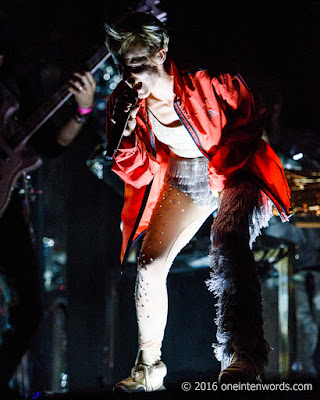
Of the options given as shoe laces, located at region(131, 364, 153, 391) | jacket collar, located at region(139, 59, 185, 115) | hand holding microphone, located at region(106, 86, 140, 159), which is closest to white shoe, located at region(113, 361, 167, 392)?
shoe laces, located at region(131, 364, 153, 391)

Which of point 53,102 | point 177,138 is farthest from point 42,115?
point 177,138

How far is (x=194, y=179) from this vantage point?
69.4 inches

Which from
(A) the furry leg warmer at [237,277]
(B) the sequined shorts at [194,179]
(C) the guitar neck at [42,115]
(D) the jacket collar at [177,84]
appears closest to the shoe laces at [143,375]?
(A) the furry leg warmer at [237,277]

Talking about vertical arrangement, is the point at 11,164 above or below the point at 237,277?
above

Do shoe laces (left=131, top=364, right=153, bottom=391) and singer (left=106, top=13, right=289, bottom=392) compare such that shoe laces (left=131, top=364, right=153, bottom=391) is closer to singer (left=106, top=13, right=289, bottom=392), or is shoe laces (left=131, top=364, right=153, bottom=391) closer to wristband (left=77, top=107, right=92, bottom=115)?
singer (left=106, top=13, right=289, bottom=392)

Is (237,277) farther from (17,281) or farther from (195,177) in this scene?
(17,281)

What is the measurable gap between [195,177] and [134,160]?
0.22 metres

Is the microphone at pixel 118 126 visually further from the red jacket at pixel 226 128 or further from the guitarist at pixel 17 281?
the guitarist at pixel 17 281

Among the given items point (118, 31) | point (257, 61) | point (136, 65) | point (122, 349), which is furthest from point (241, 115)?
point (122, 349)

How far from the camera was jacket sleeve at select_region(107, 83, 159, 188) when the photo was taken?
1696 mm

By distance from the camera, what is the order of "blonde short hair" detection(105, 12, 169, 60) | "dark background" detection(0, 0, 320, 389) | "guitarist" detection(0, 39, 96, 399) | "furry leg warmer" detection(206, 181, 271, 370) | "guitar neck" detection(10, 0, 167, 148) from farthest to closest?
"dark background" detection(0, 0, 320, 389)
"guitar neck" detection(10, 0, 167, 148)
"guitarist" detection(0, 39, 96, 399)
"blonde short hair" detection(105, 12, 169, 60)
"furry leg warmer" detection(206, 181, 271, 370)

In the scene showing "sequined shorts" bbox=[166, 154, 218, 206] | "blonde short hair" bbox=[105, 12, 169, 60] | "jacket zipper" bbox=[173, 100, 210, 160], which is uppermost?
"blonde short hair" bbox=[105, 12, 169, 60]

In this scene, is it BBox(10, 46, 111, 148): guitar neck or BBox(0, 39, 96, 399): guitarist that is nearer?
BBox(0, 39, 96, 399): guitarist

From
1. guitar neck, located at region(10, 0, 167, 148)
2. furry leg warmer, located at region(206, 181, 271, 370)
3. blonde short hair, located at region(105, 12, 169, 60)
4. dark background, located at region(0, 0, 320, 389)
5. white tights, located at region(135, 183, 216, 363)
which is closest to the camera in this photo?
furry leg warmer, located at region(206, 181, 271, 370)
